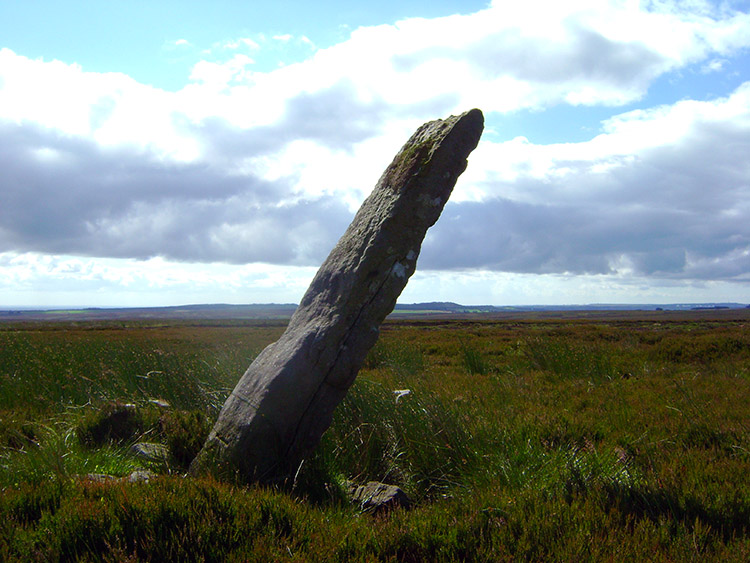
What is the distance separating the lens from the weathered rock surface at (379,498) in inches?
174

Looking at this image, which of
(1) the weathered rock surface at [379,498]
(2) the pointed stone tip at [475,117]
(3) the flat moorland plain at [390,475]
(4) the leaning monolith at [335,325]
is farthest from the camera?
(2) the pointed stone tip at [475,117]

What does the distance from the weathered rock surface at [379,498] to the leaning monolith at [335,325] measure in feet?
2.52

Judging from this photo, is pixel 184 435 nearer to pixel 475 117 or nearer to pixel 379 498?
pixel 379 498

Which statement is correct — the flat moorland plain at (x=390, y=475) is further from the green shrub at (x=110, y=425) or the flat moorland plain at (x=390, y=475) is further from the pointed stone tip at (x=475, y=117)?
the pointed stone tip at (x=475, y=117)

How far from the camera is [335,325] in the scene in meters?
5.34

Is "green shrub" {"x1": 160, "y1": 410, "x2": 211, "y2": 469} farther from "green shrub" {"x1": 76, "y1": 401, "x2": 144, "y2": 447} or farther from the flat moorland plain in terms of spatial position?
"green shrub" {"x1": 76, "y1": 401, "x2": 144, "y2": 447}

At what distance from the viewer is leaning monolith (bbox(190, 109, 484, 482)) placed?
509cm

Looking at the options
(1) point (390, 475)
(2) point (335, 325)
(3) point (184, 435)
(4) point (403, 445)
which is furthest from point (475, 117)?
(3) point (184, 435)

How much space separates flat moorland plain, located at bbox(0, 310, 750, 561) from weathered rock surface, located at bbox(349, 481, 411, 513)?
0.13 metres

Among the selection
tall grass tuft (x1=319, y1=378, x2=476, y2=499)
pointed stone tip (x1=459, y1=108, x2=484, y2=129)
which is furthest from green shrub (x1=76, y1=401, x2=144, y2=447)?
pointed stone tip (x1=459, y1=108, x2=484, y2=129)

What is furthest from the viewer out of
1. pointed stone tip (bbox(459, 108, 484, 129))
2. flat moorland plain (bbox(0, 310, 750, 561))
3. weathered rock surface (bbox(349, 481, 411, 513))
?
pointed stone tip (bbox(459, 108, 484, 129))

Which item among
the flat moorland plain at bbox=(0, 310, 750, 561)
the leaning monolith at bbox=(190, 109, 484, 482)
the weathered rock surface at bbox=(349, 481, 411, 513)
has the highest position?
the leaning monolith at bbox=(190, 109, 484, 482)

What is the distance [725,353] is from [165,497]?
18.5 m

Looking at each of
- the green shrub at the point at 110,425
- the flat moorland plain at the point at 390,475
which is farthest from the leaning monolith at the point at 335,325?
the green shrub at the point at 110,425
